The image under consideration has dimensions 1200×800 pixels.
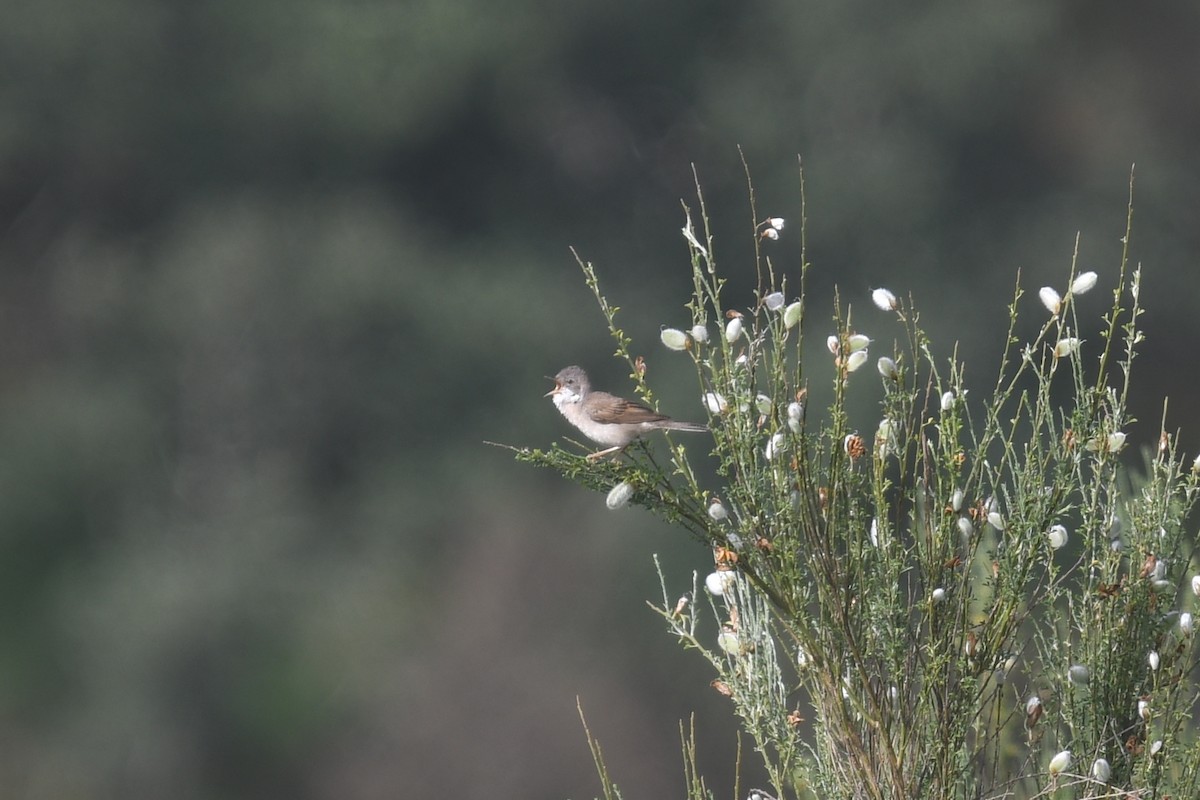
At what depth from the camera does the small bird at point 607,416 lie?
3477mm

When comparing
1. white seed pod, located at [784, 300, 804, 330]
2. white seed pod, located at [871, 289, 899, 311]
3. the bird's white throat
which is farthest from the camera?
the bird's white throat

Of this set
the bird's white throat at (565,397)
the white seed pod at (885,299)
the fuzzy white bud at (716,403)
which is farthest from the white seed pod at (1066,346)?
the bird's white throat at (565,397)

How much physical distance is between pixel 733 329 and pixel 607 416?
1.12 metres

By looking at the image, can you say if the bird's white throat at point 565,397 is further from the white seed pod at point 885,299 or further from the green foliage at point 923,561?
the white seed pod at point 885,299

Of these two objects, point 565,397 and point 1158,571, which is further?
point 565,397

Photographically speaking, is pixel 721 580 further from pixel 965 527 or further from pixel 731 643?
pixel 965 527

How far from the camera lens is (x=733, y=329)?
255 cm

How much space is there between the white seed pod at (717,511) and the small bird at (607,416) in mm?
690

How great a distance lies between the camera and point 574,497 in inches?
548

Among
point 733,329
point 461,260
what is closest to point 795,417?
point 733,329

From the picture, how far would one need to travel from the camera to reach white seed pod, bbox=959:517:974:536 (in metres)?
2.56

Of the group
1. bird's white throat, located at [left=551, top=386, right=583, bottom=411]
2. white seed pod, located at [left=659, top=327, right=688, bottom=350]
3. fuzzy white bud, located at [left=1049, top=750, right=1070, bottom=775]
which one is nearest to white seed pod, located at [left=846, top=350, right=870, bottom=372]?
white seed pod, located at [left=659, top=327, right=688, bottom=350]

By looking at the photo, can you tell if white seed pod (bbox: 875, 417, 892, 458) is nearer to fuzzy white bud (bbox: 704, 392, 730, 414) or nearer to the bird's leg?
fuzzy white bud (bbox: 704, 392, 730, 414)

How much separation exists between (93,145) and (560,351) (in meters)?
5.06
